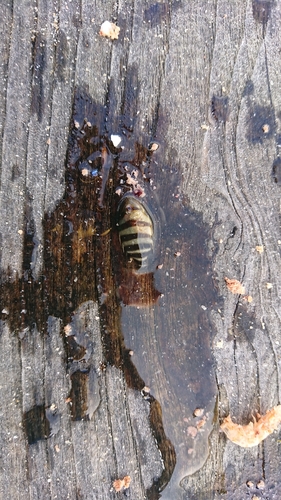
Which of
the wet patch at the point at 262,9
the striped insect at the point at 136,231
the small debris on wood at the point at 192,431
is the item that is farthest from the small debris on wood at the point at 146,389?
the wet patch at the point at 262,9

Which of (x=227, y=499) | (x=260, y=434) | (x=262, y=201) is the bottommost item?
(x=227, y=499)

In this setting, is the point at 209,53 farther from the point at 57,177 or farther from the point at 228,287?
the point at 228,287

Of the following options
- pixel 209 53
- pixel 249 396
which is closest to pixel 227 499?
pixel 249 396

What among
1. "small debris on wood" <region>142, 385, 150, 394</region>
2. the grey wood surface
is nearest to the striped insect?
the grey wood surface

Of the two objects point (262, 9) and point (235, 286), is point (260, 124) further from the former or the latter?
point (235, 286)

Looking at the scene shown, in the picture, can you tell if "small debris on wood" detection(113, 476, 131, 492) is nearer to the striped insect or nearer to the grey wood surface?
the grey wood surface

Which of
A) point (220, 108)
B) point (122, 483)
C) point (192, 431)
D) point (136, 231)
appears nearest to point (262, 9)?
point (220, 108)

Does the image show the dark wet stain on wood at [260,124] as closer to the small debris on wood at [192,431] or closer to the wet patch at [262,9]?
the wet patch at [262,9]
